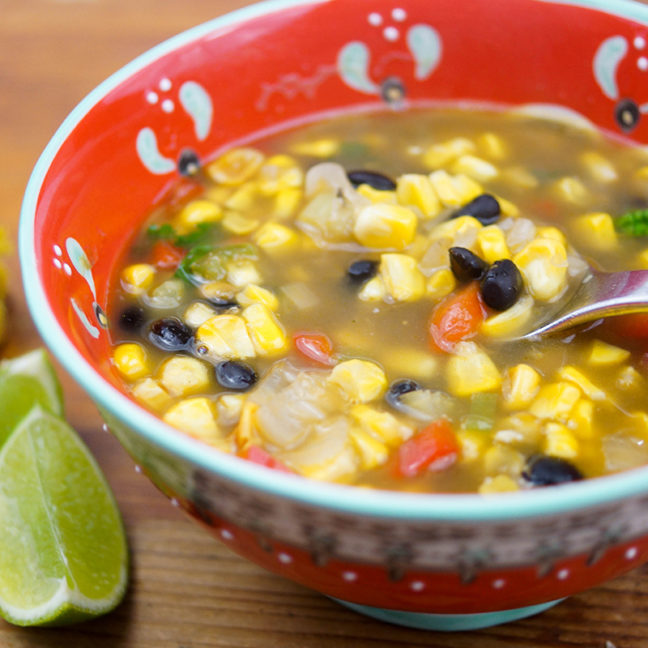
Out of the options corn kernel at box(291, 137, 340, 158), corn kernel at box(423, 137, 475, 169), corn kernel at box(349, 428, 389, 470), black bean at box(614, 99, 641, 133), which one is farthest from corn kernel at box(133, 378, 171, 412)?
black bean at box(614, 99, 641, 133)

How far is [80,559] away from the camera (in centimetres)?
195

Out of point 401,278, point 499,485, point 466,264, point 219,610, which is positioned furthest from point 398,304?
point 219,610

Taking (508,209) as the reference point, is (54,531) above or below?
below

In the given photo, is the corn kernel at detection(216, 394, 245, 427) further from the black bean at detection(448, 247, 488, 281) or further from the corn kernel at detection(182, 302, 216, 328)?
the black bean at detection(448, 247, 488, 281)

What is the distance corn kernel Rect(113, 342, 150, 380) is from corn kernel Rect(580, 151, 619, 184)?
1434 millimetres

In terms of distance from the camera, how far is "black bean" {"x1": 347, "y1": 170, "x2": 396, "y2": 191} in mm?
2510

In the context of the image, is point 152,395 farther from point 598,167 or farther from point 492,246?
point 598,167

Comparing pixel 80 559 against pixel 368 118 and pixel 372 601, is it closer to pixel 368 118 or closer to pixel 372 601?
pixel 372 601

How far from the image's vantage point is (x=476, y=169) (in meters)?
2.60

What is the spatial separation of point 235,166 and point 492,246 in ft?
2.93

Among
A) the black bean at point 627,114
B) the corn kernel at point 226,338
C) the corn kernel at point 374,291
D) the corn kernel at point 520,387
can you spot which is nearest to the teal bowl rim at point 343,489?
the corn kernel at point 226,338

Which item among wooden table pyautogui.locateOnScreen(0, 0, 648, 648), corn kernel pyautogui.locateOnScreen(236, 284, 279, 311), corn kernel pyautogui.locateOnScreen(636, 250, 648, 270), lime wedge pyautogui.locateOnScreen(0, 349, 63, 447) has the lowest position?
wooden table pyautogui.locateOnScreen(0, 0, 648, 648)

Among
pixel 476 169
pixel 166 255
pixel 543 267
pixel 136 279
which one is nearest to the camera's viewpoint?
pixel 543 267

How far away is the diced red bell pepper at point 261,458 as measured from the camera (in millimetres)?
1695
